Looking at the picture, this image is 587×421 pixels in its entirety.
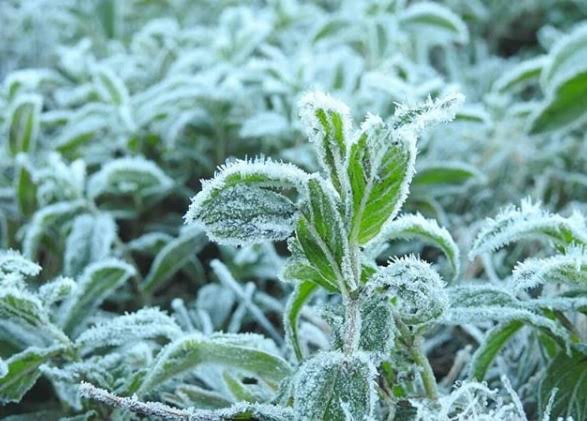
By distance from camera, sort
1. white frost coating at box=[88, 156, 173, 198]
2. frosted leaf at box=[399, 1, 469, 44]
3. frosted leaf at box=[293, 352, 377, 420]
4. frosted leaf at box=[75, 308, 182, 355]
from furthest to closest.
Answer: frosted leaf at box=[399, 1, 469, 44], white frost coating at box=[88, 156, 173, 198], frosted leaf at box=[75, 308, 182, 355], frosted leaf at box=[293, 352, 377, 420]

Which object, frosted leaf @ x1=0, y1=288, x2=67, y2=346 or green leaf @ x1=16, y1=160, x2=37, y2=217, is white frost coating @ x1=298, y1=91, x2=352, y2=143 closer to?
frosted leaf @ x1=0, y1=288, x2=67, y2=346

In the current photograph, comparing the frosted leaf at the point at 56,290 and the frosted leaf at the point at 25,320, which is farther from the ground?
the frosted leaf at the point at 56,290

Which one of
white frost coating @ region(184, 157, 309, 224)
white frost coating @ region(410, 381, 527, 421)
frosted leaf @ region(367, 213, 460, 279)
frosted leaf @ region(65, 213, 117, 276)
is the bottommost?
white frost coating @ region(410, 381, 527, 421)

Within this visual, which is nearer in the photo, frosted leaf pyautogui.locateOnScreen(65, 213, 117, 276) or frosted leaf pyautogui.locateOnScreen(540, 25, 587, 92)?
frosted leaf pyautogui.locateOnScreen(65, 213, 117, 276)

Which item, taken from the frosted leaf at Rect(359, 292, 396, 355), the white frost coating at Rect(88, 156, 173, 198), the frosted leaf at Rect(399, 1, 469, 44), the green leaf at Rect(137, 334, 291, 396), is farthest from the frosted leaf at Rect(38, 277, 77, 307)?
the frosted leaf at Rect(399, 1, 469, 44)

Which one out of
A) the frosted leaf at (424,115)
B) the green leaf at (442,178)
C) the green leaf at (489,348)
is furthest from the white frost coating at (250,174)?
the green leaf at (442,178)

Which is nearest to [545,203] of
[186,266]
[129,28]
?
[186,266]

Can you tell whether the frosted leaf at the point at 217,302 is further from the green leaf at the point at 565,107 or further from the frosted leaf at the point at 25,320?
the green leaf at the point at 565,107

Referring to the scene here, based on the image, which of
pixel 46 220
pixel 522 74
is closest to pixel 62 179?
pixel 46 220
